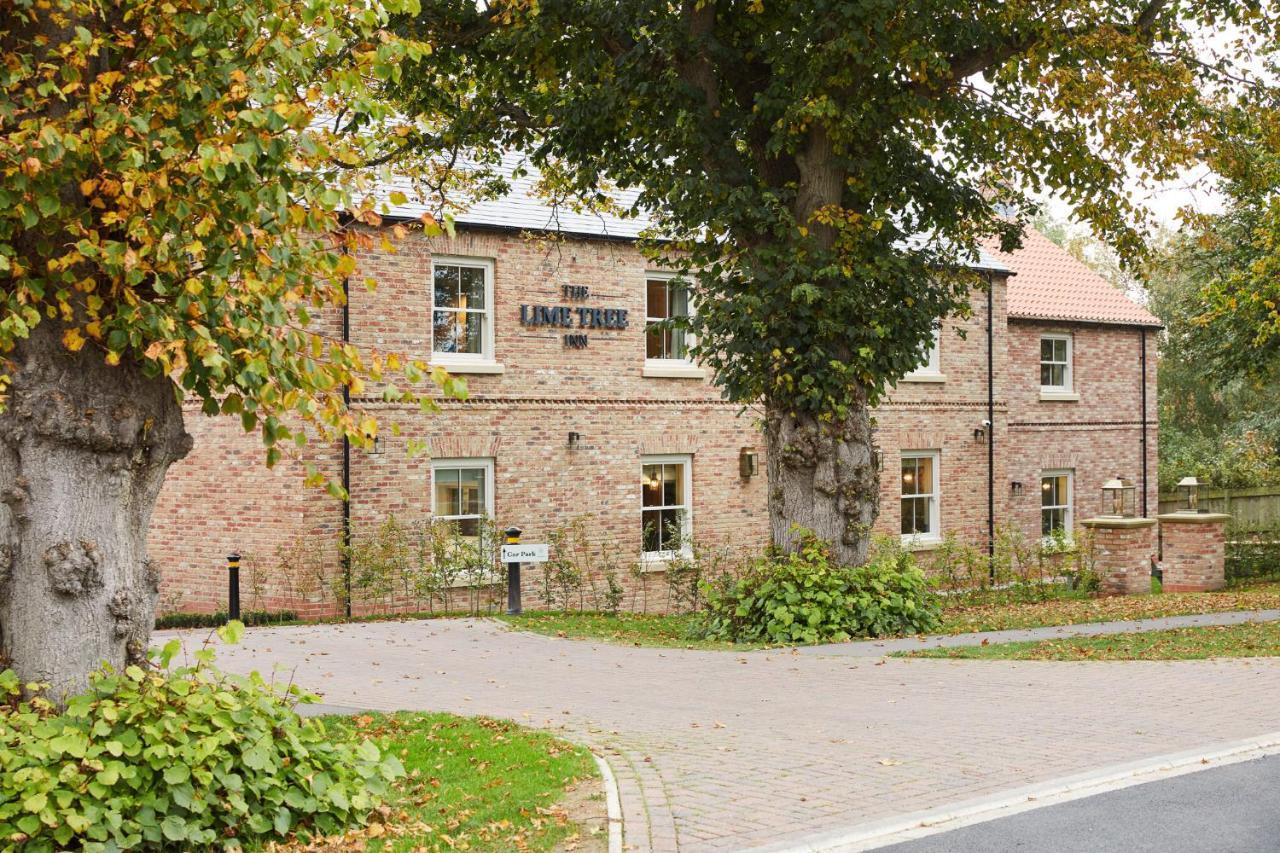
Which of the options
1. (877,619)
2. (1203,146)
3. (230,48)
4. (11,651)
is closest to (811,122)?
(1203,146)

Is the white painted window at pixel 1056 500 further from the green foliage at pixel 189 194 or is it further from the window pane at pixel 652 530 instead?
the green foliage at pixel 189 194

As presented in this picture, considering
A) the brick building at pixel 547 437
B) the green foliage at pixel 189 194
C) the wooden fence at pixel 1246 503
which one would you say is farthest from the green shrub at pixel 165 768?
the wooden fence at pixel 1246 503

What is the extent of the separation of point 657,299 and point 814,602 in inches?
358

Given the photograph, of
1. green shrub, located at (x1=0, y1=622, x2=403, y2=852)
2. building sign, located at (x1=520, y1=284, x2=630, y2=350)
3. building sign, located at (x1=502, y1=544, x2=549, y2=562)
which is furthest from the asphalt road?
building sign, located at (x1=520, y1=284, x2=630, y2=350)

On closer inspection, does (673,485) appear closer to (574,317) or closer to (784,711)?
(574,317)

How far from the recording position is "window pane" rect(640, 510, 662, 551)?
2281cm

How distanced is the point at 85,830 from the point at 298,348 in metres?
2.23


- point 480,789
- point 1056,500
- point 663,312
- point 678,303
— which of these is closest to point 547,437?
point 663,312

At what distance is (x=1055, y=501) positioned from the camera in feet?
96.4

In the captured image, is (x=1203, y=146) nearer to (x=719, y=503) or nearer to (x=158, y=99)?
(x=719, y=503)

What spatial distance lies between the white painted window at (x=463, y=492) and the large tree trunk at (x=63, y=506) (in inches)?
548

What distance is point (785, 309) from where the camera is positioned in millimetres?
14758

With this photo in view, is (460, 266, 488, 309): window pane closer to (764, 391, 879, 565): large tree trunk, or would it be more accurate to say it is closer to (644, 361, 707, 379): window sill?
(644, 361, 707, 379): window sill

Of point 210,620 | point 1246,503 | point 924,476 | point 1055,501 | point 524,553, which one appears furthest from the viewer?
point 1055,501
